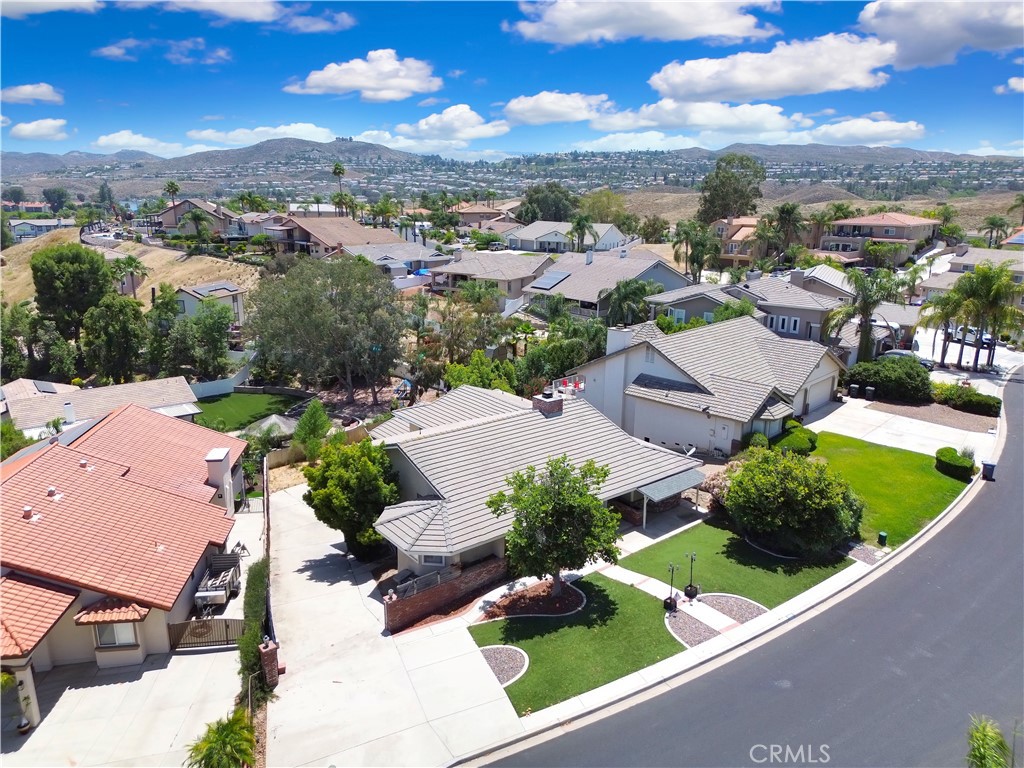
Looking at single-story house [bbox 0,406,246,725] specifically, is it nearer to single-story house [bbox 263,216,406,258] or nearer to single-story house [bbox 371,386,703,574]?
single-story house [bbox 371,386,703,574]

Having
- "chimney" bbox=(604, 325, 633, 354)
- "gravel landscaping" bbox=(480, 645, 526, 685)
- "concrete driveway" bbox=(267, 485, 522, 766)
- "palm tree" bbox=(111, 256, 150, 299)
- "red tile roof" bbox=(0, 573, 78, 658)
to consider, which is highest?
"palm tree" bbox=(111, 256, 150, 299)

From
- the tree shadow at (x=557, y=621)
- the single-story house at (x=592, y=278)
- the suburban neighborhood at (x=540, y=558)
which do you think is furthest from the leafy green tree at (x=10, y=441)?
the single-story house at (x=592, y=278)

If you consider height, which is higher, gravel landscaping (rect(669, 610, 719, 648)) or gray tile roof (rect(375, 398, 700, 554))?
gray tile roof (rect(375, 398, 700, 554))

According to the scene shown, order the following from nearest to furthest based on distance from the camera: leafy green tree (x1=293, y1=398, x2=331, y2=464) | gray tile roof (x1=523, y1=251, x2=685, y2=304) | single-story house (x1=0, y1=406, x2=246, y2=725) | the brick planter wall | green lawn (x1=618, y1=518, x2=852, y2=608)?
single-story house (x1=0, y1=406, x2=246, y2=725) → the brick planter wall → green lawn (x1=618, y1=518, x2=852, y2=608) → leafy green tree (x1=293, y1=398, x2=331, y2=464) → gray tile roof (x1=523, y1=251, x2=685, y2=304)

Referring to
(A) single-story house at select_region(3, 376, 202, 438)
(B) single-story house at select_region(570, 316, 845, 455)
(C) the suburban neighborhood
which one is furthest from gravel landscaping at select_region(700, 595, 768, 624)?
(A) single-story house at select_region(3, 376, 202, 438)

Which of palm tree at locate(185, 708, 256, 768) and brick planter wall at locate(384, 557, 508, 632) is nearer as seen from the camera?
palm tree at locate(185, 708, 256, 768)

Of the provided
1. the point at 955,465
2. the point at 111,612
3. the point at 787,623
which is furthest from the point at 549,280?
the point at 111,612

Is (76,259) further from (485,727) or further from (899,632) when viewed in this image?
(899,632)
